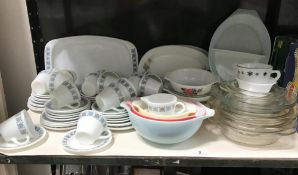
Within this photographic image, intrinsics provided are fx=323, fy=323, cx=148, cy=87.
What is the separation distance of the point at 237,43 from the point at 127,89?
0.38 m

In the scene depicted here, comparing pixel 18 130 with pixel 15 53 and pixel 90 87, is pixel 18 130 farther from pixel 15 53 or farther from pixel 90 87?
pixel 15 53

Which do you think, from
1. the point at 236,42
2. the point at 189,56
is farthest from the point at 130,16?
the point at 236,42

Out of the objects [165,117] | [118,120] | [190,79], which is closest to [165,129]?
[165,117]

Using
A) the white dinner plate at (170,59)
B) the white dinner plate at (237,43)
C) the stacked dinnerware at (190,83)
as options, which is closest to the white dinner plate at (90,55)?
the white dinner plate at (170,59)

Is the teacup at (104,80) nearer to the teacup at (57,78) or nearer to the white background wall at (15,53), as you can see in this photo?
the teacup at (57,78)

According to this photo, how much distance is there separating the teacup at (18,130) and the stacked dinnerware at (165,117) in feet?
0.75

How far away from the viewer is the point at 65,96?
0.82 m

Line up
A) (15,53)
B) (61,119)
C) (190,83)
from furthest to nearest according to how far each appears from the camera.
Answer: (15,53), (190,83), (61,119)

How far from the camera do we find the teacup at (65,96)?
2.68 ft

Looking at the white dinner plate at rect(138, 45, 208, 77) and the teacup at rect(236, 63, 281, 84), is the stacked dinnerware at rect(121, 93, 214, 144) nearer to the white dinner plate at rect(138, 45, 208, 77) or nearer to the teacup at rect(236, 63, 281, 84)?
the teacup at rect(236, 63, 281, 84)

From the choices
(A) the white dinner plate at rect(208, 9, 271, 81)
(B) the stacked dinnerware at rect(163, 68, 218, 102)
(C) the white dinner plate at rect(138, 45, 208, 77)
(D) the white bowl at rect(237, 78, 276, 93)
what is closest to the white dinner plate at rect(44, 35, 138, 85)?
(C) the white dinner plate at rect(138, 45, 208, 77)

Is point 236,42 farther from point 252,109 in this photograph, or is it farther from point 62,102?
point 62,102

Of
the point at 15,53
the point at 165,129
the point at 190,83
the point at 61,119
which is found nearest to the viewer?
the point at 165,129

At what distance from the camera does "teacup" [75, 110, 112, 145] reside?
0.73m
